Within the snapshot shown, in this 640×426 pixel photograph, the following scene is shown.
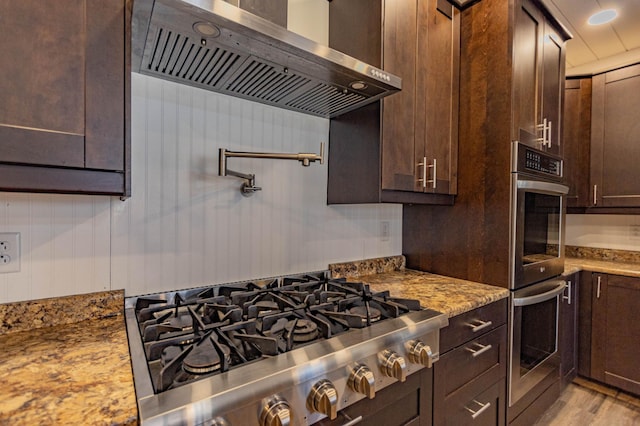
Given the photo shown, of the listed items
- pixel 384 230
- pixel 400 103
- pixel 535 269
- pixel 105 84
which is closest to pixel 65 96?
pixel 105 84

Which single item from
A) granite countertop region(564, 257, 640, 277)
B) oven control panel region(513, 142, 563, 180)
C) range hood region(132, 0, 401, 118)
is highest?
range hood region(132, 0, 401, 118)

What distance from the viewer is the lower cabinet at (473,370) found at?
3.93ft

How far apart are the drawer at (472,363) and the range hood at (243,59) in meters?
1.07

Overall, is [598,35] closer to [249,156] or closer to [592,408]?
[592,408]

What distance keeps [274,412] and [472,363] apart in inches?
38.8

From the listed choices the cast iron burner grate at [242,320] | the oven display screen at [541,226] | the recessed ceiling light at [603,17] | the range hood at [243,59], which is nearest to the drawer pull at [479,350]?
the cast iron burner grate at [242,320]

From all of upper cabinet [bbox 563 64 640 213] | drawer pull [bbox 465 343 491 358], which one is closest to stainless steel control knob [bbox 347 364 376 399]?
drawer pull [bbox 465 343 491 358]

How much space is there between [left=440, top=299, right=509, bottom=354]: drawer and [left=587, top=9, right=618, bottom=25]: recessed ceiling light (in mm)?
1993

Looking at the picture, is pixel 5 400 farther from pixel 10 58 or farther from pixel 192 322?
pixel 10 58

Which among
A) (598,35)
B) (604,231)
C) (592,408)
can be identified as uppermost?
(598,35)

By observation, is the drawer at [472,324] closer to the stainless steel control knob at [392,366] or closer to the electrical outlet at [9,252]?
the stainless steel control knob at [392,366]

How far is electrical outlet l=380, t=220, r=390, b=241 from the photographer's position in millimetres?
1964

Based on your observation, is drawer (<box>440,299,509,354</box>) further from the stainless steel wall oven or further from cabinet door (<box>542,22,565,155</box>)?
cabinet door (<box>542,22,565,155</box>)

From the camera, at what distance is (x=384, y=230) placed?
1977 millimetres
